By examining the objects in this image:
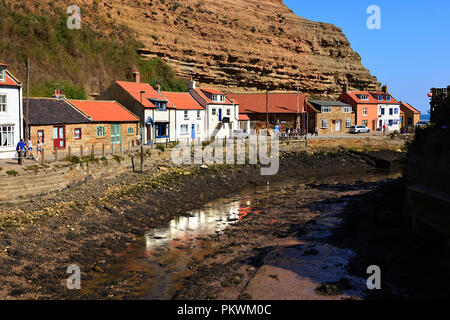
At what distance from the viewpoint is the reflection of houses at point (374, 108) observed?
7850 centimetres

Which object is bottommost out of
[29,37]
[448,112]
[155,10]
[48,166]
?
[48,166]

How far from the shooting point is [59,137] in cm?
3869

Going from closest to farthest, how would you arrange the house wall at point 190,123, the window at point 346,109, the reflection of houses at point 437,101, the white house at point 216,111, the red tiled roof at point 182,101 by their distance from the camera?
the reflection of houses at point 437,101, the house wall at point 190,123, the red tiled roof at point 182,101, the white house at point 216,111, the window at point 346,109

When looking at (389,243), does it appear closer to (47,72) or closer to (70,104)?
(70,104)

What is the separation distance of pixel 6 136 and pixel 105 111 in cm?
1298

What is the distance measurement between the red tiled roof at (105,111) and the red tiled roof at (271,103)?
28.7 meters

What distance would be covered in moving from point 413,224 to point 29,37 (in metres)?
54.7

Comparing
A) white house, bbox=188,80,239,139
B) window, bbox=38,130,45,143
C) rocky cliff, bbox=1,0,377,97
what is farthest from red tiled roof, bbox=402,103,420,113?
window, bbox=38,130,45,143

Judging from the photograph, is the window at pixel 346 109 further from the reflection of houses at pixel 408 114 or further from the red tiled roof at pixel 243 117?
the reflection of houses at pixel 408 114

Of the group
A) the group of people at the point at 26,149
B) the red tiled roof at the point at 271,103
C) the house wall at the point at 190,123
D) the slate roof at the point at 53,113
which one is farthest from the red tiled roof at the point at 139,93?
the red tiled roof at the point at 271,103

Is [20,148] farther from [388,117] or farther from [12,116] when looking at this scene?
[388,117]

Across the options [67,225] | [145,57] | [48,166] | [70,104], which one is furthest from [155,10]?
[67,225]

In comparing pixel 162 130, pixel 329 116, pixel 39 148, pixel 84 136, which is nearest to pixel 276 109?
pixel 329 116

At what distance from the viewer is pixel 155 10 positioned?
296 ft
